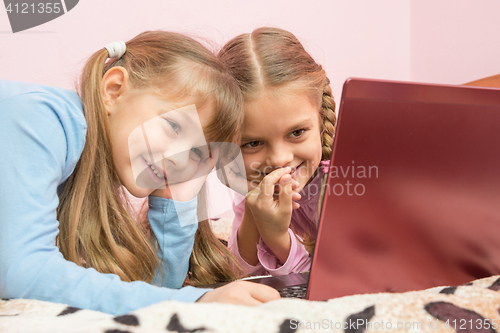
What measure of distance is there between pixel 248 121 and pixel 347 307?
0.55m

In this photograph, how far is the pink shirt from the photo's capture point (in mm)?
929

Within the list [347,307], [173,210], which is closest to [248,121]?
[173,210]

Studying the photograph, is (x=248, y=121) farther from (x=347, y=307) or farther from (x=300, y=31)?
(x=300, y=31)

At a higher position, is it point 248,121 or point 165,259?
point 248,121

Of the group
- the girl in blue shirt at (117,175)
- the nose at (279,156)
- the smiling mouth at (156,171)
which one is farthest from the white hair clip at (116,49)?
the nose at (279,156)

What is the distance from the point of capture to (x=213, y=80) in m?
0.78

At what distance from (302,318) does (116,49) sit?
664mm

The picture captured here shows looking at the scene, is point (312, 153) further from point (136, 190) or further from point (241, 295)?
point (241, 295)

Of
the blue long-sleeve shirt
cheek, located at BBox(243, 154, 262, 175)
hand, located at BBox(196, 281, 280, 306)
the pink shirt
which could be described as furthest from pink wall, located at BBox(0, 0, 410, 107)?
hand, located at BBox(196, 281, 280, 306)

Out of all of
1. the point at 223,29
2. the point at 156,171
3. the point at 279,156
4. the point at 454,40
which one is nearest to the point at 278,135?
the point at 279,156

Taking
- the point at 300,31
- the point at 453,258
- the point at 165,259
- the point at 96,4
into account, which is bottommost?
the point at 165,259

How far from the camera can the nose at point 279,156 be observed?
0.85 m

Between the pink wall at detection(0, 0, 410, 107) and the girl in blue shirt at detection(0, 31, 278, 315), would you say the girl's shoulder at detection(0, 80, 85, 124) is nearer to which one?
the girl in blue shirt at detection(0, 31, 278, 315)

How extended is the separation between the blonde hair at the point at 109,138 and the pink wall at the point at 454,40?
118cm
